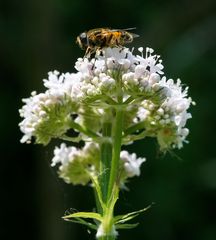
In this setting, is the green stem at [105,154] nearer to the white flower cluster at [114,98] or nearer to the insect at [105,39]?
the white flower cluster at [114,98]

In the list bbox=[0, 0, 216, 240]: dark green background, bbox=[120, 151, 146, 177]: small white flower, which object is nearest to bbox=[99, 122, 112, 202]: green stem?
bbox=[120, 151, 146, 177]: small white flower

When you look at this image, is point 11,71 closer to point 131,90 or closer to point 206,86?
point 206,86

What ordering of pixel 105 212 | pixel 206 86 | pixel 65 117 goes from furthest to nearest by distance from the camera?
pixel 206 86, pixel 65 117, pixel 105 212

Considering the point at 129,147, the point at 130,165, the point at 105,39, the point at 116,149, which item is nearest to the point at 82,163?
the point at 130,165

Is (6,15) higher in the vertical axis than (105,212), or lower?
higher

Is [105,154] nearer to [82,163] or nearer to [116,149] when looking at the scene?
[116,149]

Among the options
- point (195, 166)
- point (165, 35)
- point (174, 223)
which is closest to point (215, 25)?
point (165, 35)

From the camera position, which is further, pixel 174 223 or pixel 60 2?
pixel 60 2

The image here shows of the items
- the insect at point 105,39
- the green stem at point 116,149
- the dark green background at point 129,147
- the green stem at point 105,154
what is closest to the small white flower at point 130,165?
the green stem at point 105,154
